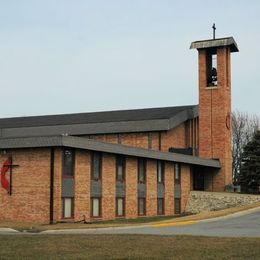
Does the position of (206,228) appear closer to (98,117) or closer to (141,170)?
(141,170)

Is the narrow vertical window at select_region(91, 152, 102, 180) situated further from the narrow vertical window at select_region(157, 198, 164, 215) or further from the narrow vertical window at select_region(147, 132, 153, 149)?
the narrow vertical window at select_region(147, 132, 153, 149)

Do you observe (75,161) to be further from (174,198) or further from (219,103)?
(219,103)

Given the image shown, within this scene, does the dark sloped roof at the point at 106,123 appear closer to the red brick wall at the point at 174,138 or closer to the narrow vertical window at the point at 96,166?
the red brick wall at the point at 174,138

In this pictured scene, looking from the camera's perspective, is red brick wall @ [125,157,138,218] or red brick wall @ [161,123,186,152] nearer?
red brick wall @ [125,157,138,218]

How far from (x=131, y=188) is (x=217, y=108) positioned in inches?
594

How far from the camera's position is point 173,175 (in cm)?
4484

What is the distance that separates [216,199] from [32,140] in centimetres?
1801

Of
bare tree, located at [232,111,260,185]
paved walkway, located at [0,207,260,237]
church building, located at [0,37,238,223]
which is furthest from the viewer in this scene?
bare tree, located at [232,111,260,185]

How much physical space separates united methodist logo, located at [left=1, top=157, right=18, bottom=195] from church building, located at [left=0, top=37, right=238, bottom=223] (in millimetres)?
17

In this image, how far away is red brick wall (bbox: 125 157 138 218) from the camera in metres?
39.0

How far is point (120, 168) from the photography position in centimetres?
3862

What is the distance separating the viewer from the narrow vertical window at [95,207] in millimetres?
35809

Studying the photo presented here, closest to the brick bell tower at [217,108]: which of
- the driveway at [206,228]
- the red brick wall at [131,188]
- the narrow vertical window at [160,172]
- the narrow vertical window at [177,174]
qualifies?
the narrow vertical window at [177,174]

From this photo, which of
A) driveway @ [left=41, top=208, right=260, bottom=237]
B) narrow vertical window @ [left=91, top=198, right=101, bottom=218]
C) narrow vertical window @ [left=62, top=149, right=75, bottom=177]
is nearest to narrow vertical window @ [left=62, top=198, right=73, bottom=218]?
narrow vertical window @ [left=62, top=149, right=75, bottom=177]
